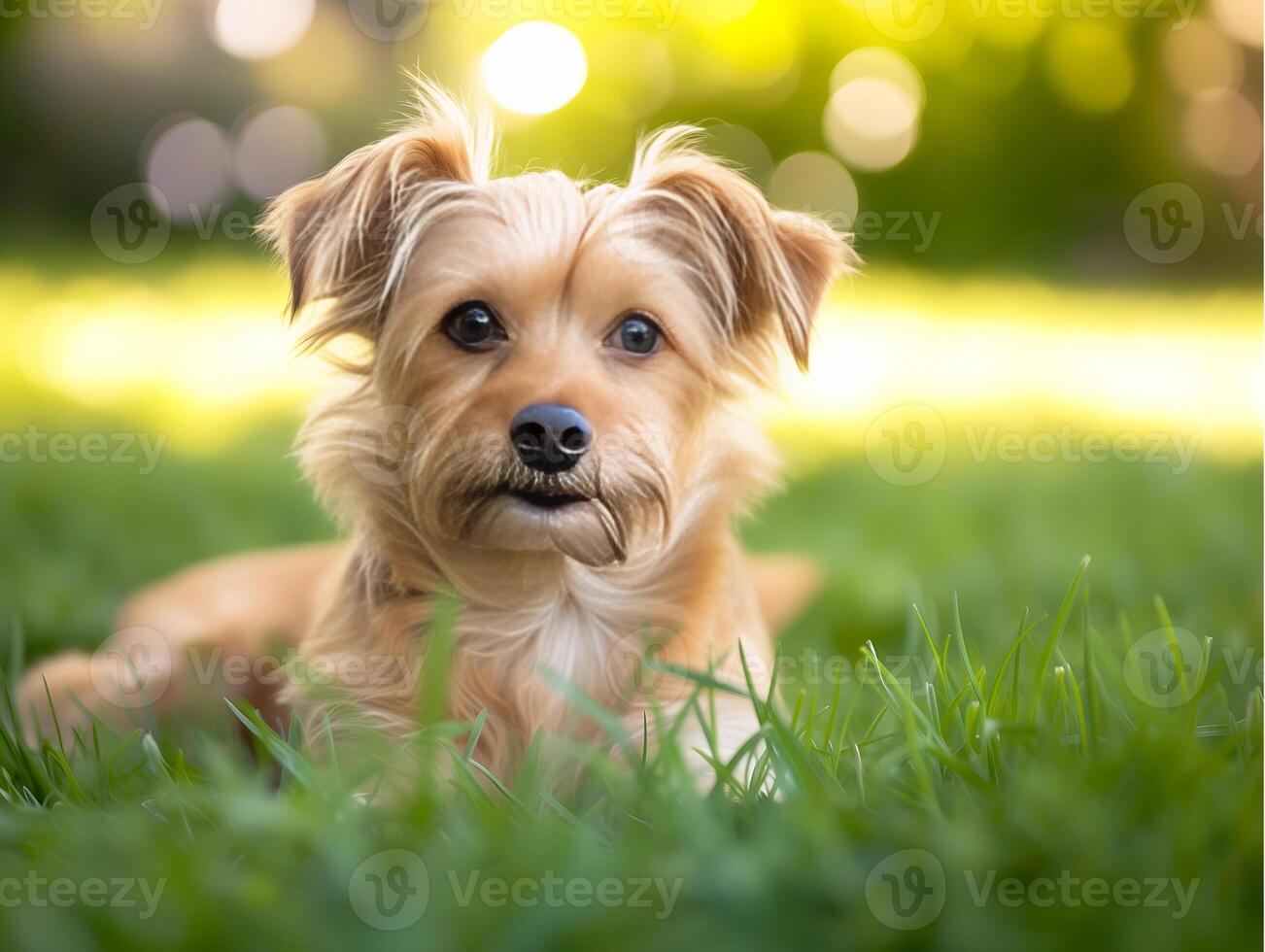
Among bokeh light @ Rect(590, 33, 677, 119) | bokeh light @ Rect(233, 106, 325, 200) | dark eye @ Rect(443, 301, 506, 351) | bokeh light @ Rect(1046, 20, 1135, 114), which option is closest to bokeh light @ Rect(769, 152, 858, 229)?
bokeh light @ Rect(590, 33, 677, 119)

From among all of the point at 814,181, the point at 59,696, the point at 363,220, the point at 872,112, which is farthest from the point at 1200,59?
the point at 59,696

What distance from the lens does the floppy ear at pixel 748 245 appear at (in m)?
2.95

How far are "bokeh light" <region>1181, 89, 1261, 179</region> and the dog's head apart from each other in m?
17.2

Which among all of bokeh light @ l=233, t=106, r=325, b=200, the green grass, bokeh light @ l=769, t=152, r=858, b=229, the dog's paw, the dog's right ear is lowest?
the dog's paw

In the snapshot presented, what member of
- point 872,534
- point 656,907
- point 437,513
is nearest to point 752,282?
point 437,513

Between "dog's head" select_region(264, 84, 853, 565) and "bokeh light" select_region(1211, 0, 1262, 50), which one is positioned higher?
"bokeh light" select_region(1211, 0, 1262, 50)

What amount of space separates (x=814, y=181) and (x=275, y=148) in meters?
6.34

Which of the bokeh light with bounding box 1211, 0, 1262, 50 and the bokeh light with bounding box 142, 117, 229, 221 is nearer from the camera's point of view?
the bokeh light with bounding box 142, 117, 229, 221

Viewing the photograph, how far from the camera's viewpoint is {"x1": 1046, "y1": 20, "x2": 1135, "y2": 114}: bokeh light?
1778 centimetres

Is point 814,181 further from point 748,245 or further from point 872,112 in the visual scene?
point 748,245

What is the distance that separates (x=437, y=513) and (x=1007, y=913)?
1.48m

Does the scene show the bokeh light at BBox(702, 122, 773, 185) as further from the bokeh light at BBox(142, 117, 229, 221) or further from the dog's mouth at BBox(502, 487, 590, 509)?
the dog's mouth at BBox(502, 487, 590, 509)

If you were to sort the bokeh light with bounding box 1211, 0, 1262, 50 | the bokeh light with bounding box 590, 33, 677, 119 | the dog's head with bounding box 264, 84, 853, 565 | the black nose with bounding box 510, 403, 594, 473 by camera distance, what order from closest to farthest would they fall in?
the black nose with bounding box 510, 403, 594, 473 < the dog's head with bounding box 264, 84, 853, 565 < the bokeh light with bounding box 590, 33, 677, 119 < the bokeh light with bounding box 1211, 0, 1262, 50

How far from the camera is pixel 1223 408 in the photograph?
29.2 feet
